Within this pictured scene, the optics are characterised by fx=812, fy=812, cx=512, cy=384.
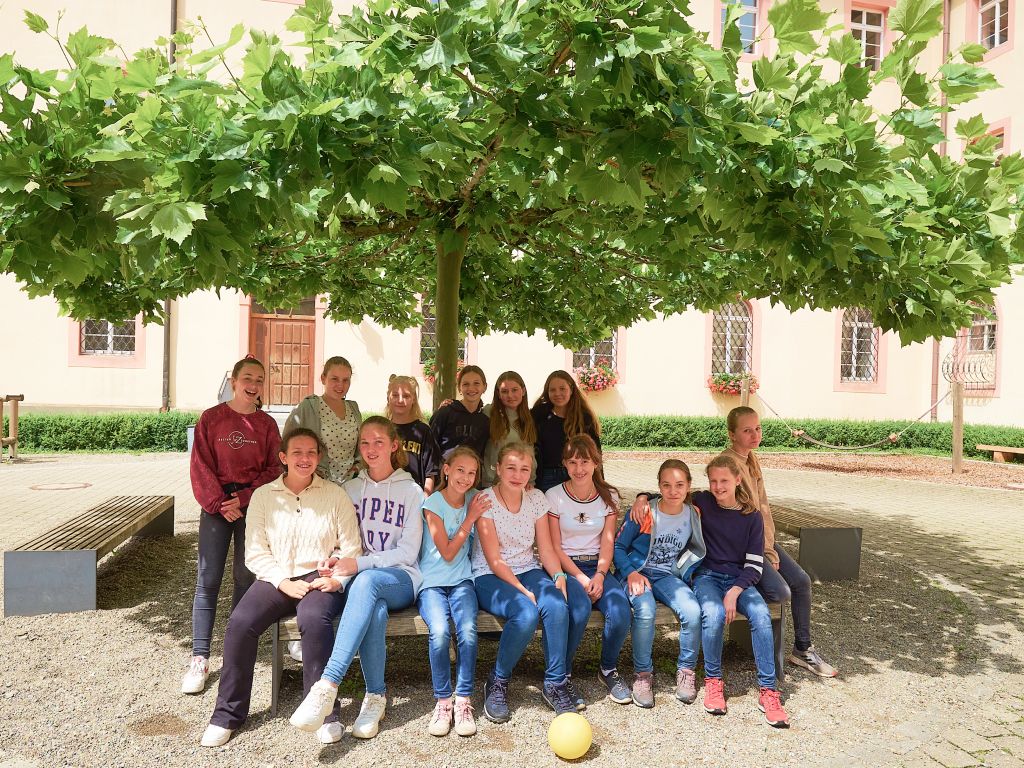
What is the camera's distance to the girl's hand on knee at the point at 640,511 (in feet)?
14.1

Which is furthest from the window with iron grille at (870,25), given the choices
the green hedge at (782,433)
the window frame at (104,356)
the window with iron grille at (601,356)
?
the window frame at (104,356)

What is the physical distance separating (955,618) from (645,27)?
15.9 ft

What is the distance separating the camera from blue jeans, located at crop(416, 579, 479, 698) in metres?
3.64

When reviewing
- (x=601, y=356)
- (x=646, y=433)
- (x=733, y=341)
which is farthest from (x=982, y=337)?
(x=601, y=356)

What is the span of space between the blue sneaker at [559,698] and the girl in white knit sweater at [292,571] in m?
0.97

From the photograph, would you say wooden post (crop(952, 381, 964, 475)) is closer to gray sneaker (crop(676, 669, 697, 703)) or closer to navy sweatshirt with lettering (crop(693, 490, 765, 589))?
navy sweatshirt with lettering (crop(693, 490, 765, 589))

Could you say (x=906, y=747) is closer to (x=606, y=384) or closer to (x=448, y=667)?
(x=448, y=667)

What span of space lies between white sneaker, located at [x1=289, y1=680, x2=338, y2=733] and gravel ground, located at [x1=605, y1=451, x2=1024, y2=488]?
42.1ft

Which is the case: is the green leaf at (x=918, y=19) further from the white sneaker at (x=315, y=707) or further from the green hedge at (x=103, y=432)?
the green hedge at (x=103, y=432)

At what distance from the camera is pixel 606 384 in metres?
19.8

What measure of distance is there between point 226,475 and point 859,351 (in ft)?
67.7

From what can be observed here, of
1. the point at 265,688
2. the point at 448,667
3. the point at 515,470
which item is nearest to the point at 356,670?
the point at 265,688

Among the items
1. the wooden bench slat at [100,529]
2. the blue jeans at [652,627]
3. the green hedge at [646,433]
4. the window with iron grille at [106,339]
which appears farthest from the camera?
the window with iron grille at [106,339]

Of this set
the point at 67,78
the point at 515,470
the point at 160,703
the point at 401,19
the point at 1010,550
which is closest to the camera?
the point at 401,19
